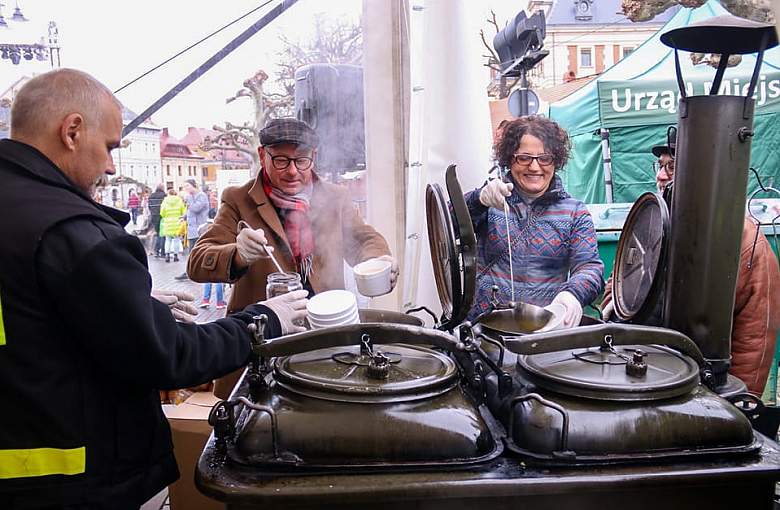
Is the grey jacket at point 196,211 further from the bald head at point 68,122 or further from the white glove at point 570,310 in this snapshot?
the white glove at point 570,310

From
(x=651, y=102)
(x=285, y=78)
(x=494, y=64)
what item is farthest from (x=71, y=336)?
(x=651, y=102)

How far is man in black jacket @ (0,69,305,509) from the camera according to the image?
132 cm

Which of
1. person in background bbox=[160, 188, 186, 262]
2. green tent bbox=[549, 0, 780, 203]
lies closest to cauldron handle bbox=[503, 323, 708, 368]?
person in background bbox=[160, 188, 186, 262]

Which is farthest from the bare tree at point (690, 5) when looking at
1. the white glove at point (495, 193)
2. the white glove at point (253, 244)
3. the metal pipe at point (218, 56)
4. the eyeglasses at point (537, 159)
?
the white glove at point (253, 244)

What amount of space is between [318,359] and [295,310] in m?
0.31

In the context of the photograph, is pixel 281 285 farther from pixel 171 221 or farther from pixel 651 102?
pixel 651 102

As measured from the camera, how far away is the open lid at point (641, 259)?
1.82 meters

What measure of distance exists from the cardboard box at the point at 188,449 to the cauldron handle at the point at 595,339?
5.77ft

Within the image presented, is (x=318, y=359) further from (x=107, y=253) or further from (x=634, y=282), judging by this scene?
(x=634, y=282)

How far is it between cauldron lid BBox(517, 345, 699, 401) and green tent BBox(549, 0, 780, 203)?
5.54m

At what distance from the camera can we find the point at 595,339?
4.66ft

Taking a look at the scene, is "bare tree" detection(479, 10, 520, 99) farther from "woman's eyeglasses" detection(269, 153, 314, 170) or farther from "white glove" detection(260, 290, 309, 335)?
"white glove" detection(260, 290, 309, 335)

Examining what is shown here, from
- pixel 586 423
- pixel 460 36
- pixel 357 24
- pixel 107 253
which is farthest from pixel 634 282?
pixel 357 24

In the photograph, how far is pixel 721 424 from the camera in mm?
1280
